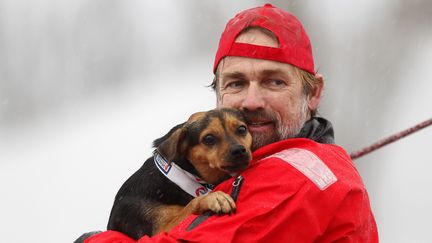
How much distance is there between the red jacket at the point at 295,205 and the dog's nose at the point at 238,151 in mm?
202

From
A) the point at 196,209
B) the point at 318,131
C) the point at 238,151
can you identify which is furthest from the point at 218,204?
the point at 318,131

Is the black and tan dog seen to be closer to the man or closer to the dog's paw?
the man

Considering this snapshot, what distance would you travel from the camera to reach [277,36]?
3.27 meters

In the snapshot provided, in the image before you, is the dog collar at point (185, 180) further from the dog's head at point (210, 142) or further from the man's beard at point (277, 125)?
the man's beard at point (277, 125)

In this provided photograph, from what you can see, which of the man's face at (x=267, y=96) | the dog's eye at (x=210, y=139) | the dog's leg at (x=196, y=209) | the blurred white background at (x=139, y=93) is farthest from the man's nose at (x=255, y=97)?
the blurred white background at (x=139, y=93)

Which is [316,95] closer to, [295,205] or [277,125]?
[277,125]

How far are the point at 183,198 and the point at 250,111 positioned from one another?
1.72ft

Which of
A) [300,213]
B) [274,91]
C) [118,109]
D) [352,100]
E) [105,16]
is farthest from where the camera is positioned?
[105,16]

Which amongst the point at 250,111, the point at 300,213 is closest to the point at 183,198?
the point at 250,111

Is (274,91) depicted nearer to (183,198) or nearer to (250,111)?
(250,111)

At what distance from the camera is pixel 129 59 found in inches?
556

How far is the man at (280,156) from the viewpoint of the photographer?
2662 millimetres

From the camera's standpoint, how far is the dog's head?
3305mm

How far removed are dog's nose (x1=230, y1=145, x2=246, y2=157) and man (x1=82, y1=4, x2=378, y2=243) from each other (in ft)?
0.19
